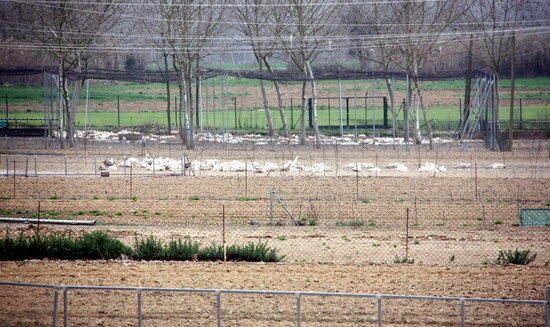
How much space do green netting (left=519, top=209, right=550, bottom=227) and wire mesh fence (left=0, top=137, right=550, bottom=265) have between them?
0.29 ft

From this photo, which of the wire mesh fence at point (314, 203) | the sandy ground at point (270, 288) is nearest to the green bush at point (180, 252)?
the sandy ground at point (270, 288)

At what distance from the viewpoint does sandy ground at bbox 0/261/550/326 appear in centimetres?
1416

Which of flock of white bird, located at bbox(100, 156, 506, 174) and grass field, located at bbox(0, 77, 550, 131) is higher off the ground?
grass field, located at bbox(0, 77, 550, 131)

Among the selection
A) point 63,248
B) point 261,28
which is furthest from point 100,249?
point 261,28

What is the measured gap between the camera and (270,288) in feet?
53.8

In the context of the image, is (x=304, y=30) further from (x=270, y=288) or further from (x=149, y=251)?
(x=270, y=288)

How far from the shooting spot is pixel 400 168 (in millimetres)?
38156

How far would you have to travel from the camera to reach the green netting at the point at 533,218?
78.2 ft

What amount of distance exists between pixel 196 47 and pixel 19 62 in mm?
33445

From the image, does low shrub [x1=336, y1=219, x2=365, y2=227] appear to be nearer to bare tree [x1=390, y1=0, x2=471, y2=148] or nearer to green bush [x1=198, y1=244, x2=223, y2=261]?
green bush [x1=198, y1=244, x2=223, y2=261]

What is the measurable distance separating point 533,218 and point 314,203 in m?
7.06

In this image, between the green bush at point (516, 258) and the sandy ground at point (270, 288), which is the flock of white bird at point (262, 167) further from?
A: the sandy ground at point (270, 288)

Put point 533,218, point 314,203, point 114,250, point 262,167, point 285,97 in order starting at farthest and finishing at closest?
point 285,97 → point 262,167 → point 314,203 → point 533,218 → point 114,250

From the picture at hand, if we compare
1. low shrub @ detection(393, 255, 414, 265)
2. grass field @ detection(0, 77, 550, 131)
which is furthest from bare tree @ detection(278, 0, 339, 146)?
low shrub @ detection(393, 255, 414, 265)
